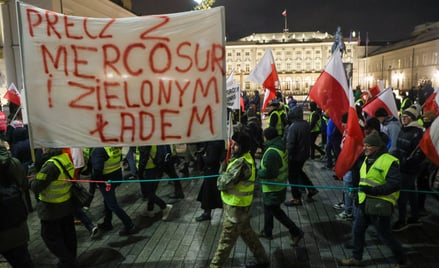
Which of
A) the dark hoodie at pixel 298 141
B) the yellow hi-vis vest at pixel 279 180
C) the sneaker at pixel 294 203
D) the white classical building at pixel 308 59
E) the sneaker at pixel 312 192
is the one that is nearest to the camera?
the yellow hi-vis vest at pixel 279 180

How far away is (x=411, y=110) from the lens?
570 cm

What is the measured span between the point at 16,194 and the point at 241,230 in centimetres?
220

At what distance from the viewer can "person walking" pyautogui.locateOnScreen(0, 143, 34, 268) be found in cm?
337

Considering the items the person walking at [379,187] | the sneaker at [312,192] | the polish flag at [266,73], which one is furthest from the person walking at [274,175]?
the polish flag at [266,73]

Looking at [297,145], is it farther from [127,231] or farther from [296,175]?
[127,231]

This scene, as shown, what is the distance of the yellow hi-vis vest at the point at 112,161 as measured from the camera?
18.1 ft

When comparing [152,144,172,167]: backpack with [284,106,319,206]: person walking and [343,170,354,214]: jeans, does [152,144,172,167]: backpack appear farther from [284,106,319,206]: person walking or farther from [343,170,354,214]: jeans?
[343,170,354,214]: jeans

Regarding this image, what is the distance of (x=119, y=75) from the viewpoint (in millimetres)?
3498

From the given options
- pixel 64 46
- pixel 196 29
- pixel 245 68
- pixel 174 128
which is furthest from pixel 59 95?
pixel 245 68

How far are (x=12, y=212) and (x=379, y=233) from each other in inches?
146

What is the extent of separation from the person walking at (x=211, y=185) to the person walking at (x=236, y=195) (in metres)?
1.84

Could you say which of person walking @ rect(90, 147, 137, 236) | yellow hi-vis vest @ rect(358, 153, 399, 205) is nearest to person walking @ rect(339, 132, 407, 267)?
yellow hi-vis vest @ rect(358, 153, 399, 205)

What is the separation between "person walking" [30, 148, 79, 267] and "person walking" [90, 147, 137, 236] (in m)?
1.14

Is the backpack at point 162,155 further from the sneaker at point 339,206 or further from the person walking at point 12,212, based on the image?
the sneaker at point 339,206
